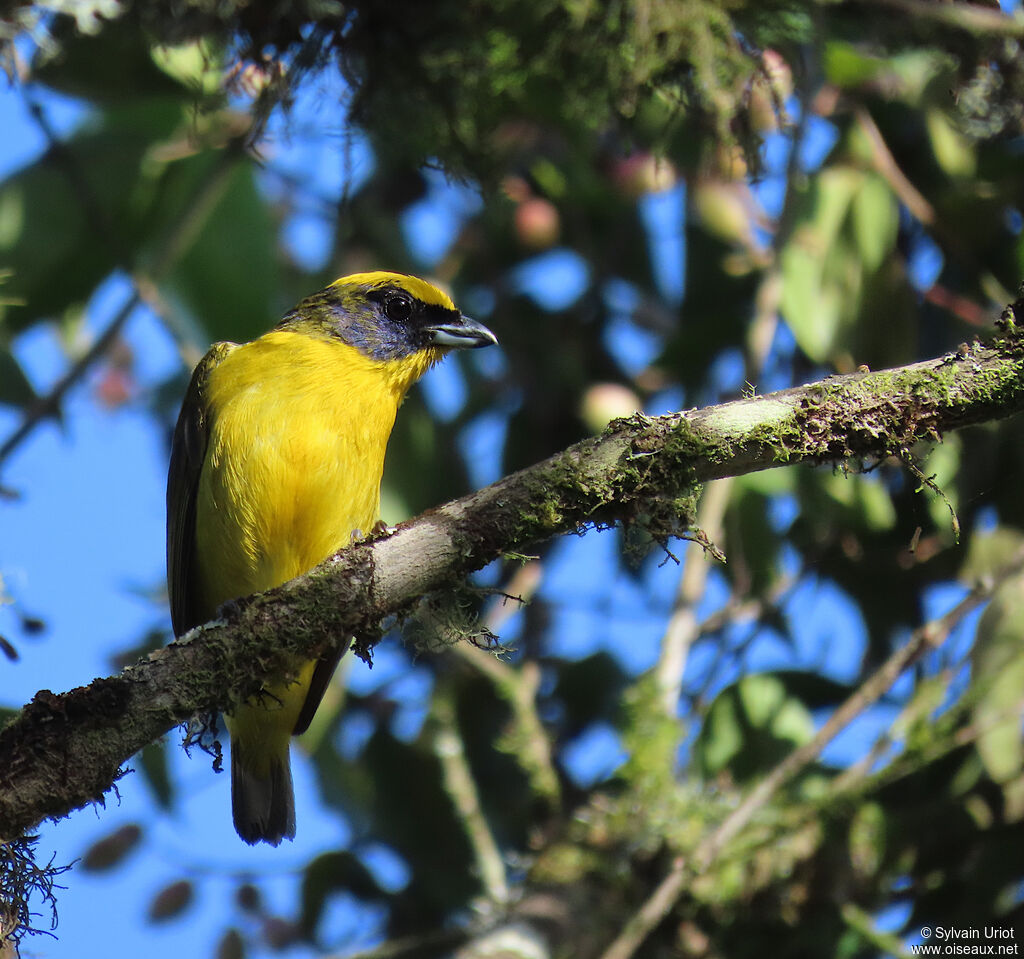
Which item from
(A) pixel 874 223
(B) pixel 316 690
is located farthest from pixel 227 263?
(A) pixel 874 223

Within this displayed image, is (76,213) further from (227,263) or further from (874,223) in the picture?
(874,223)

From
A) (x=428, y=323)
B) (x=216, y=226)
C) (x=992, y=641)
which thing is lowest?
(x=992, y=641)

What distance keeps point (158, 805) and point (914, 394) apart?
11.3 ft

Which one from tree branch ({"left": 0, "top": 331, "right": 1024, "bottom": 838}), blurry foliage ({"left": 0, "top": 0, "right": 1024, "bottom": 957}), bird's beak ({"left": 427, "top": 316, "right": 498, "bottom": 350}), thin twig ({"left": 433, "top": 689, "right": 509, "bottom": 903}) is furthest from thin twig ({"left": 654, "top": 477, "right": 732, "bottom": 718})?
tree branch ({"left": 0, "top": 331, "right": 1024, "bottom": 838})

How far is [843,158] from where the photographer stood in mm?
4406

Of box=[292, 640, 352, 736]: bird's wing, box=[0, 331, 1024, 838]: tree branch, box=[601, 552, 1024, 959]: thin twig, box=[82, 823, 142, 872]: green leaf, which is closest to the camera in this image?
box=[0, 331, 1024, 838]: tree branch

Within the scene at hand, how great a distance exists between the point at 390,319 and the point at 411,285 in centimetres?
17

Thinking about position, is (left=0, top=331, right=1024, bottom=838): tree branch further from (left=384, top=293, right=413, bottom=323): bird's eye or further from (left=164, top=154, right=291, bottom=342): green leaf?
(left=164, top=154, right=291, bottom=342): green leaf

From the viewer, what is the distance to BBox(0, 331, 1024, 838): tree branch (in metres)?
2.25

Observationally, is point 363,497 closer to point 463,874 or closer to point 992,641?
point 463,874

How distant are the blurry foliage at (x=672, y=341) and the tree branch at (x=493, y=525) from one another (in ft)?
2.92

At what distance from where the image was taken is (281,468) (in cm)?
347

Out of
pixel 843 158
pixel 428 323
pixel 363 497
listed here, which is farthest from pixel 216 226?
pixel 843 158

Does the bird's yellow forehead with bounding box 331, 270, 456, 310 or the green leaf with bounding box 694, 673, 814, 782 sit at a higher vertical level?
the bird's yellow forehead with bounding box 331, 270, 456, 310
